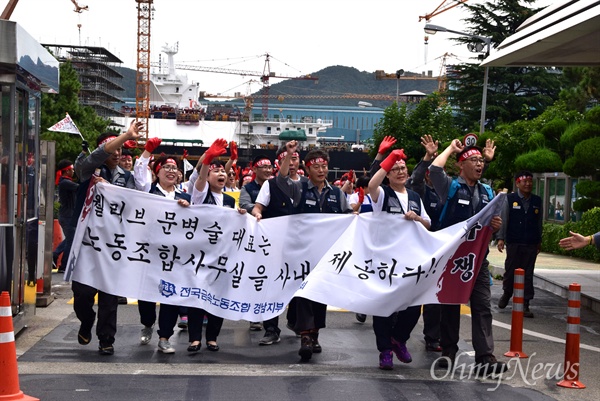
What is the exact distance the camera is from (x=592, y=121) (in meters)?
20.7

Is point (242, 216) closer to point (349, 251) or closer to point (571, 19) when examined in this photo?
point (349, 251)

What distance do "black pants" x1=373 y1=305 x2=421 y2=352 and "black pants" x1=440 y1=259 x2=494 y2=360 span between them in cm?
30

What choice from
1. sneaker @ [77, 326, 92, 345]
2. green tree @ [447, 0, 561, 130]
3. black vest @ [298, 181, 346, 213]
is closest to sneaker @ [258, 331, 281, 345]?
black vest @ [298, 181, 346, 213]

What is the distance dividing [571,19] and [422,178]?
4.87 metres

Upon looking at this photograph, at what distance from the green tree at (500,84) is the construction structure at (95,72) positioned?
317 ft

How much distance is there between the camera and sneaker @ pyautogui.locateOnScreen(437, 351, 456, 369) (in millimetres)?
9016

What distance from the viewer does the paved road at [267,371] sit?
760cm

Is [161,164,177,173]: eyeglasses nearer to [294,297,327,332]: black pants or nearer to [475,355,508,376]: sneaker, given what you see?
[294,297,327,332]: black pants

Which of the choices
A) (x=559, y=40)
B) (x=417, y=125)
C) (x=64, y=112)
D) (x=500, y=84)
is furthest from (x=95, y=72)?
(x=559, y=40)

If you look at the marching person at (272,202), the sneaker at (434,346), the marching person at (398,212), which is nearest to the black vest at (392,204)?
the marching person at (398,212)

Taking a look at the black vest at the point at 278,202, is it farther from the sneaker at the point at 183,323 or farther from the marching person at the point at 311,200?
the sneaker at the point at 183,323

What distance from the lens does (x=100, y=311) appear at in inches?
366

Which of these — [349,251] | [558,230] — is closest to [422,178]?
[349,251]

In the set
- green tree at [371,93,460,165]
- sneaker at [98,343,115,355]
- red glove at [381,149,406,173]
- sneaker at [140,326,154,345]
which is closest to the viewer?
red glove at [381,149,406,173]
